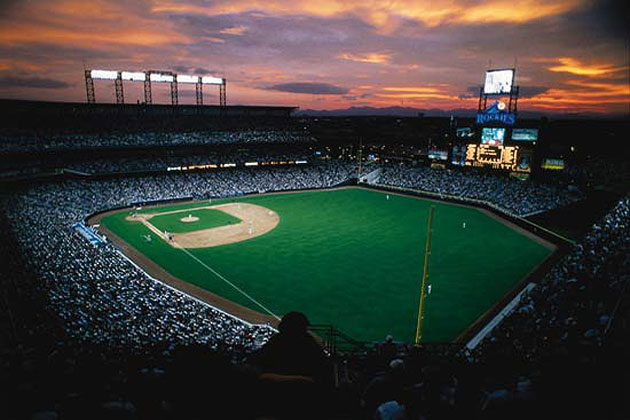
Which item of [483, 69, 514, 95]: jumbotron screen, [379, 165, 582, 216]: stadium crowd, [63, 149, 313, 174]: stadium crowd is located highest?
[483, 69, 514, 95]: jumbotron screen

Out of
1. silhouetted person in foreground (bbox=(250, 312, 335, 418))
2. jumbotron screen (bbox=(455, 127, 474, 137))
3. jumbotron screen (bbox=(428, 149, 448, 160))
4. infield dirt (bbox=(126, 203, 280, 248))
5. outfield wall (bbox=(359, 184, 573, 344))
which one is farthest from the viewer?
jumbotron screen (bbox=(428, 149, 448, 160))

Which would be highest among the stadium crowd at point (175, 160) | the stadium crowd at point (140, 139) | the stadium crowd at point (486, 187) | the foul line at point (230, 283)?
the stadium crowd at point (140, 139)

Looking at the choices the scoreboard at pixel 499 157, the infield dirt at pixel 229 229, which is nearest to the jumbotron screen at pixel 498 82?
the scoreboard at pixel 499 157

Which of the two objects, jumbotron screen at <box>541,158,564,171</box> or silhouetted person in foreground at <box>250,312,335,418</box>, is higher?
silhouetted person in foreground at <box>250,312,335,418</box>

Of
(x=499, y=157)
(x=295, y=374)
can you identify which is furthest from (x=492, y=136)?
(x=295, y=374)

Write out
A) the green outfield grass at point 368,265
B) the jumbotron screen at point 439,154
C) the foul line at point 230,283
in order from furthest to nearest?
the jumbotron screen at point 439,154, the foul line at point 230,283, the green outfield grass at point 368,265

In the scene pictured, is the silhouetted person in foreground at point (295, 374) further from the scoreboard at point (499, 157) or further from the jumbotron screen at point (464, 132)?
the jumbotron screen at point (464, 132)

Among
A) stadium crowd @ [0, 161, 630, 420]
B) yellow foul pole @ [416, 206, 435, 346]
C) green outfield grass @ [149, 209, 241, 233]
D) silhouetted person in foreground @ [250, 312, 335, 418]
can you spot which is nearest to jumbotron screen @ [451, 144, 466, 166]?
yellow foul pole @ [416, 206, 435, 346]

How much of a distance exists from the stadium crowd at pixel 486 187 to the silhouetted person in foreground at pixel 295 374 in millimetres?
42155

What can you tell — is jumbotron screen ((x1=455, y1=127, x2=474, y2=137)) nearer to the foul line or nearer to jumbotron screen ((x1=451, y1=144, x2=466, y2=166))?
jumbotron screen ((x1=451, y1=144, x2=466, y2=166))

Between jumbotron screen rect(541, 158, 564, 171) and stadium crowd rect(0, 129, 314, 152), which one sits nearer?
stadium crowd rect(0, 129, 314, 152)

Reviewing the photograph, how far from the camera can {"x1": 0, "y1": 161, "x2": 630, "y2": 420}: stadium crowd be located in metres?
3.39

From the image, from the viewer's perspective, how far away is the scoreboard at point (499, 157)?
1863 inches

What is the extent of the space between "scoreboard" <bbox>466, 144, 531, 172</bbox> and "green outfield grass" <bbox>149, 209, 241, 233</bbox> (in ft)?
103
